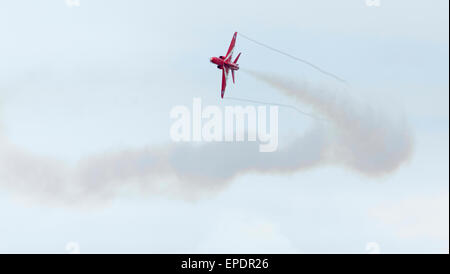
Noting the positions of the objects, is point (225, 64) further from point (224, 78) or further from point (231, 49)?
point (231, 49)

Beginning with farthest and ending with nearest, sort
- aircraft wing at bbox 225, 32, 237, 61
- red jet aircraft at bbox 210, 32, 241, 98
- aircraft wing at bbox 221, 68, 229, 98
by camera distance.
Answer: aircraft wing at bbox 225, 32, 237, 61, aircraft wing at bbox 221, 68, 229, 98, red jet aircraft at bbox 210, 32, 241, 98

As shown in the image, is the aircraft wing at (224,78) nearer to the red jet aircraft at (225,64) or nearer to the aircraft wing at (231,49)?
the red jet aircraft at (225,64)

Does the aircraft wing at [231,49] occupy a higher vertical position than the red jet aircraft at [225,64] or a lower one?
higher

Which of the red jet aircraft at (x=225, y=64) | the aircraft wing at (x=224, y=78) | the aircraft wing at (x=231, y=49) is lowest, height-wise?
the aircraft wing at (x=224, y=78)

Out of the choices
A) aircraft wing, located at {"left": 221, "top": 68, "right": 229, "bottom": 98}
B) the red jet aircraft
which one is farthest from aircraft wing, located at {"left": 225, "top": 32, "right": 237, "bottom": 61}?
aircraft wing, located at {"left": 221, "top": 68, "right": 229, "bottom": 98}

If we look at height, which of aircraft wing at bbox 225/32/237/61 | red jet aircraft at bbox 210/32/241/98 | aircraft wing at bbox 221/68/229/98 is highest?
aircraft wing at bbox 225/32/237/61

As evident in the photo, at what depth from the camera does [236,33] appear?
64.9 meters

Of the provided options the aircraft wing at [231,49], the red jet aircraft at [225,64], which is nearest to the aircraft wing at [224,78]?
the red jet aircraft at [225,64]

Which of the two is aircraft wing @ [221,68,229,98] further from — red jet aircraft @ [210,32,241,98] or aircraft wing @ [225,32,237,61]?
aircraft wing @ [225,32,237,61]

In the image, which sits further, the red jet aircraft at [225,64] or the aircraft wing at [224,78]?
the aircraft wing at [224,78]

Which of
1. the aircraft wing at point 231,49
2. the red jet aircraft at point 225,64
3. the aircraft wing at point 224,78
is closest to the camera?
the red jet aircraft at point 225,64

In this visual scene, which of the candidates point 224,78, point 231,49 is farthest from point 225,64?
point 231,49

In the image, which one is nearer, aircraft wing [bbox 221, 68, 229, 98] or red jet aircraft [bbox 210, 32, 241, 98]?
red jet aircraft [bbox 210, 32, 241, 98]
